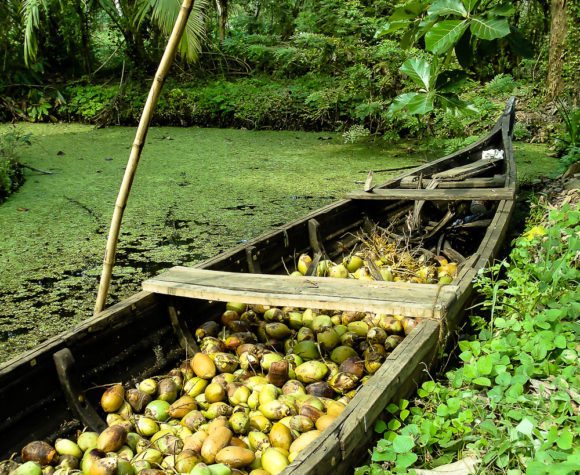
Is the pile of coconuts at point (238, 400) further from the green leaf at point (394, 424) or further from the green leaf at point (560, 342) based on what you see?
the green leaf at point (560, 342)

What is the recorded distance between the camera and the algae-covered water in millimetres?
2697

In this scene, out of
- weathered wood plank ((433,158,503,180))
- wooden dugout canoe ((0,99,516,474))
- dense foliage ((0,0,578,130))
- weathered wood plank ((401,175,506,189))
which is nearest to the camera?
wooden dugout canoe ((0,99,516,474))

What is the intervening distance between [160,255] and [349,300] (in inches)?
70.4

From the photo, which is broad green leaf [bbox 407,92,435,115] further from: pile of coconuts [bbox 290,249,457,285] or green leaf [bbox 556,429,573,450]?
pile of coconuts [bbox 290,249,457,285]

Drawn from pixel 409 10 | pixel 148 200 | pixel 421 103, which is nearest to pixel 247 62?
pixel 148 200

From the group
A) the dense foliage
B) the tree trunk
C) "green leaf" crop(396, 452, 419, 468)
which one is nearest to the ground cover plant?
"green leaf" crop(396, 452, 419, 468)

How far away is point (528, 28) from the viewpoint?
8.16 meters

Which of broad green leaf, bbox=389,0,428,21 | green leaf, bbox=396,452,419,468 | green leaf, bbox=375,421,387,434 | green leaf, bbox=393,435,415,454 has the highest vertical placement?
broad green leaf, bbox=389,0,428,21

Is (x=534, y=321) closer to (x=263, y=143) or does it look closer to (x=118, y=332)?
(x=118, y=332)

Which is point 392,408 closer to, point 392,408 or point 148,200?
point 392,408

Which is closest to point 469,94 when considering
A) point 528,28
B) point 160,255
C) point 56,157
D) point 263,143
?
point 263,143

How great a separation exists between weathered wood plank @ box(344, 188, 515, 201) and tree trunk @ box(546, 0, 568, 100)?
178 inches

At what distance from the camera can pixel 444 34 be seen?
1328 mm

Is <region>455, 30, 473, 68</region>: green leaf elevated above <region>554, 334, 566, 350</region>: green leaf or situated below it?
above
